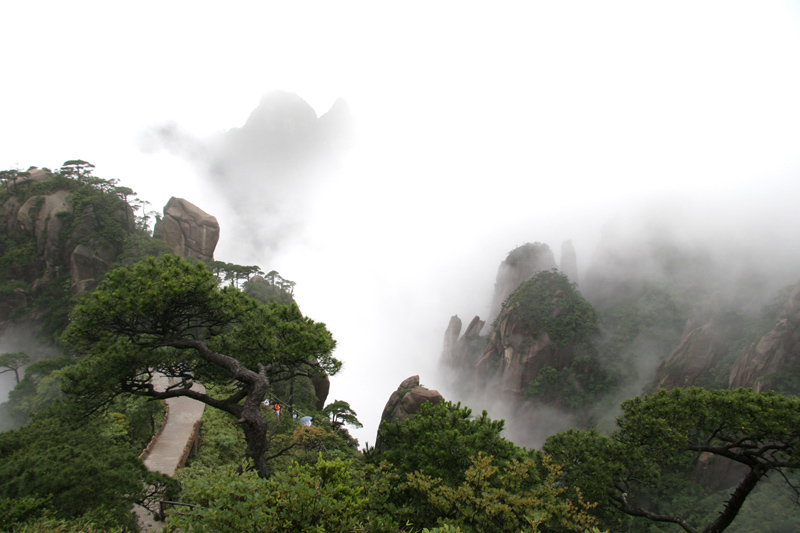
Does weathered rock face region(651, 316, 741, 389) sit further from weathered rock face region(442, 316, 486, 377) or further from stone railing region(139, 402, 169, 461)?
stone railing region(139, 402, 169, 461)

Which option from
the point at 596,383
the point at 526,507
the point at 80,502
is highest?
the point at 596,383

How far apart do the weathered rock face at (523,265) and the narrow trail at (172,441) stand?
59.7 meters

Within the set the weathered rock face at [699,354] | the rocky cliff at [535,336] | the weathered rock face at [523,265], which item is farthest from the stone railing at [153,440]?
the weathered rock face at [523,265]

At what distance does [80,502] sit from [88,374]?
111 inches

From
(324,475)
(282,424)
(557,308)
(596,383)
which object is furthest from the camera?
(557,308)

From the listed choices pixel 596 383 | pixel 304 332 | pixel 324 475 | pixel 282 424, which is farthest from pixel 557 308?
pixel 324 475

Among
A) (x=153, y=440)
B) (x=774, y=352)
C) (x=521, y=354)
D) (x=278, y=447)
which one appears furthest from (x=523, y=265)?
(x=153, y=440)

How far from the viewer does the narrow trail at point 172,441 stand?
12.8 metres

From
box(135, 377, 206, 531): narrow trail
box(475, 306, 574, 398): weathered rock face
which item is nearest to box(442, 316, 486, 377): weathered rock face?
box(475, 306, 574, 398): weathered rock face

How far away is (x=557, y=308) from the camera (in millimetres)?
54750

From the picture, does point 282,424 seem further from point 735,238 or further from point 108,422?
point 735,238

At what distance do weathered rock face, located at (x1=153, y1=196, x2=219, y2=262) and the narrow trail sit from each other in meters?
25.2

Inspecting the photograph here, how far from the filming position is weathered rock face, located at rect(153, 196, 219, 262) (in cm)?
4025

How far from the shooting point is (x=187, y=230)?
41719 mm
